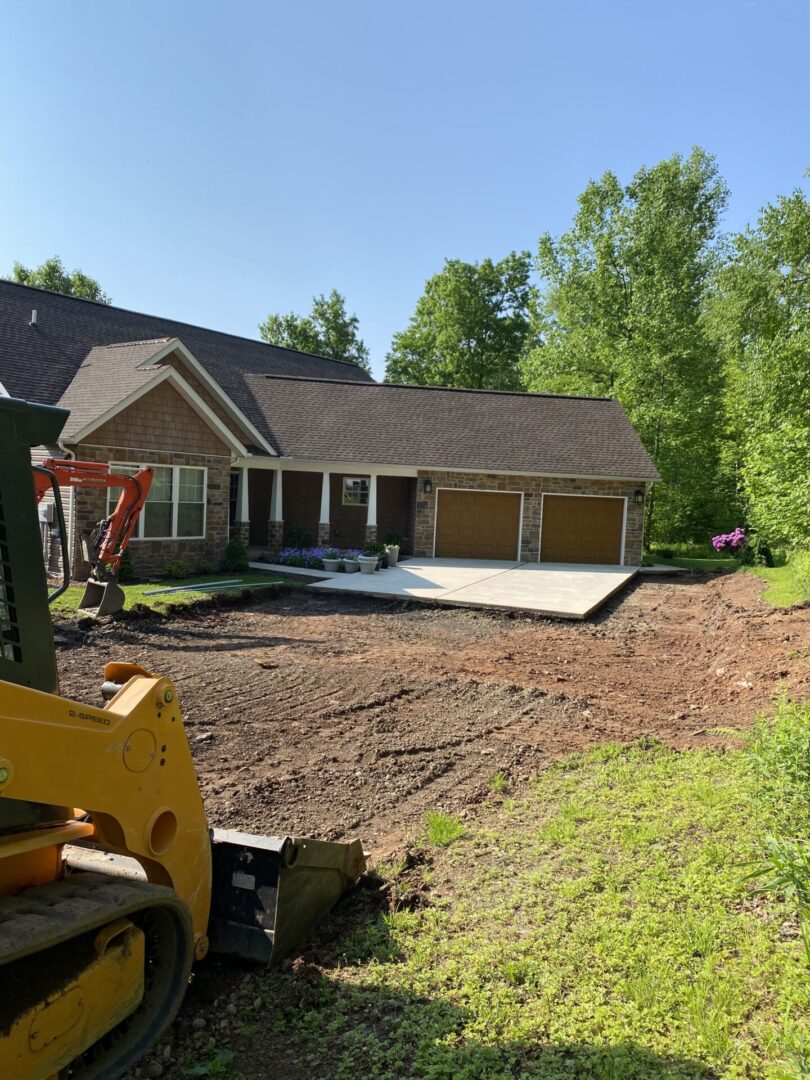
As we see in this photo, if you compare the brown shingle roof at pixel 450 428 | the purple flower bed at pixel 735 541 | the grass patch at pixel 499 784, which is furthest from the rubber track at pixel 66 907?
the purple flower bed at pixel 735 541

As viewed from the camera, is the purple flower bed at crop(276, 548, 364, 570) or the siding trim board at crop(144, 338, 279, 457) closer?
the siding trim board at crop(144, 338, 279, 457)

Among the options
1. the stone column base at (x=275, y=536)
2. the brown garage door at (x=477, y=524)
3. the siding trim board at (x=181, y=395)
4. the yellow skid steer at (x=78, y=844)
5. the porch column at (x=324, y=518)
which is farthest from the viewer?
the brown garage door at (x=477, y=524)

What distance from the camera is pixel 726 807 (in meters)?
5.04

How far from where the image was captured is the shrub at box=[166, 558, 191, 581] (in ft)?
56.5

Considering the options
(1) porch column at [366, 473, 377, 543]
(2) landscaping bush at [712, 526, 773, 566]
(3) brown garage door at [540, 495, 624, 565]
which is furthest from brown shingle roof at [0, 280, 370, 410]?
(2) landscaping bush at [712, 526, 773, 566]

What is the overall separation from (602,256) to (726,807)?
34.0 m

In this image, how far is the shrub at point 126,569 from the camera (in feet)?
53.0

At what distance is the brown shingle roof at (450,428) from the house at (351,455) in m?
0.06

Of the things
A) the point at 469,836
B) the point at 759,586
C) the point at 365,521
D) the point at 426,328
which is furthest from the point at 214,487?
the point at 426,328

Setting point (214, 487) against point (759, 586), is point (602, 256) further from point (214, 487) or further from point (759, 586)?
point (214, 487)

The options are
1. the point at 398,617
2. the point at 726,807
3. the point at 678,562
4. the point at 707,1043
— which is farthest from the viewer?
the point at 678,562

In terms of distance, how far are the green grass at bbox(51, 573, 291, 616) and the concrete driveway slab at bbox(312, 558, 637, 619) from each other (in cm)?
225

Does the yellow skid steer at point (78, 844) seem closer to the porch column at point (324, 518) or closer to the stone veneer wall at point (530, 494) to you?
the porch column at point (324, 518)

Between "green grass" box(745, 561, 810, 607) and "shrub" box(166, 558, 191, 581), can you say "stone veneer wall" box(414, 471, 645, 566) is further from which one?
"shrub" box(166, 558, 191, 581)
